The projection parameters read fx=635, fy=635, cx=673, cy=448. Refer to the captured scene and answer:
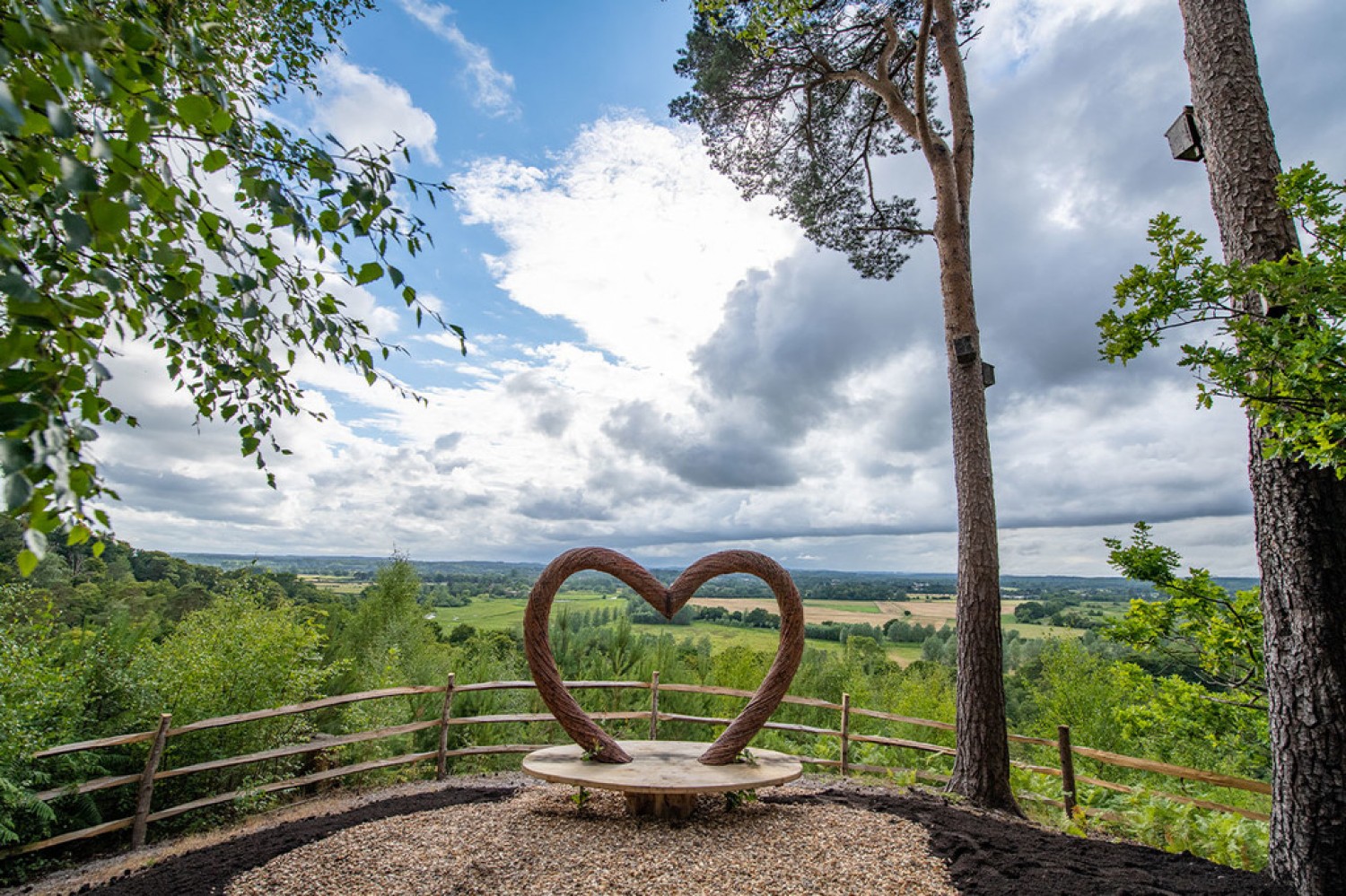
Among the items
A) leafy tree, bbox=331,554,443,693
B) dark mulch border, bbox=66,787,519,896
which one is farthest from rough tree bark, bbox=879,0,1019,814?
leafy tree, bbox=331,554,443,693

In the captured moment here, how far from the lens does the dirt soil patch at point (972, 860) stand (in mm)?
3494

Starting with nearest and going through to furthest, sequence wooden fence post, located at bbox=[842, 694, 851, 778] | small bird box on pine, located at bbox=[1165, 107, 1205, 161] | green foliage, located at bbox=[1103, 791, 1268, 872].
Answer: small bird box on pine, located at bbox=[1165, 107, 1205, 161]
green foliage, located at bbox=[1103, 791, 1268, 872]
wooden fence post, located at bbox=[842, 694, 851, 778]

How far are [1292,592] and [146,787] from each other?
7757 millimetres

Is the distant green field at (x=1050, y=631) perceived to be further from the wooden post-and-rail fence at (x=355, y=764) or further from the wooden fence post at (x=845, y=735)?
the wooden post-and-rail fence at (x=355, y=764)

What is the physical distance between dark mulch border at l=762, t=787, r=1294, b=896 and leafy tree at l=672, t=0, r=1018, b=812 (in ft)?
3.22

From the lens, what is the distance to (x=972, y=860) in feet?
12.7

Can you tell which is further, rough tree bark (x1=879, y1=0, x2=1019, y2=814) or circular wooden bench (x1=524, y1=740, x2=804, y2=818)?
rough tree bark (x1=879, y1=0, x2=1019, y2=814)

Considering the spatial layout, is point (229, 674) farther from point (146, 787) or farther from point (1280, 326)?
point (1280, 326)

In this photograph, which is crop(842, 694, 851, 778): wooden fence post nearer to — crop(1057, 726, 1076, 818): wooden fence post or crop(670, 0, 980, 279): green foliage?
crop(1057, 726, 1076, 818): wooden fence post

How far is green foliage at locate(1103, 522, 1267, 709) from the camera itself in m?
4.95

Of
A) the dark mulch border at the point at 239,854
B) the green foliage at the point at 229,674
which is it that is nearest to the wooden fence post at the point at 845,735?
the dark mulch border at the point at 239,854

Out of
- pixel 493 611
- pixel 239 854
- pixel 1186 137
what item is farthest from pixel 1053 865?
pixel 493 611

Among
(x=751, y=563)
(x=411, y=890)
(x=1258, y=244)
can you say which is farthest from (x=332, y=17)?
(x=1258, y=244)

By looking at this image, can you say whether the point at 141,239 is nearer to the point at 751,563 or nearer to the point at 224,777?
the point at 751,563
